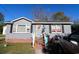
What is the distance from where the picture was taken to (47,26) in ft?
22.3

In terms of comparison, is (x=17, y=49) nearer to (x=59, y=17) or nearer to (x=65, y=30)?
(x=65, y=30)

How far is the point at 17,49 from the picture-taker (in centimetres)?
600

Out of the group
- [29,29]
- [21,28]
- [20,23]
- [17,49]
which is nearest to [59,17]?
[29,29]

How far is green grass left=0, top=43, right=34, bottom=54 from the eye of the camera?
5844 mm

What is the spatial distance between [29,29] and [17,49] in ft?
4.14

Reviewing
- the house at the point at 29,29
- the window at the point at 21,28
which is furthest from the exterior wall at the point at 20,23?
the window at the point at 21,28

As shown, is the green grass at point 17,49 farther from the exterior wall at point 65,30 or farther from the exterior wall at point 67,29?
the exterior wall at point 67,29

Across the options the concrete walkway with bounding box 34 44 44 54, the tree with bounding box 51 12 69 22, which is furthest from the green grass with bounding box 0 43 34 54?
the tree with bounding box 51 12 69 22

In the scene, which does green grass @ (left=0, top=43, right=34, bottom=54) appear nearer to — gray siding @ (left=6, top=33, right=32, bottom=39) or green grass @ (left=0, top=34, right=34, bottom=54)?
green grass @ (left=0, top=34, right=34, bottom=54)

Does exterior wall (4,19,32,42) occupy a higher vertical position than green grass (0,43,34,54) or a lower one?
higher

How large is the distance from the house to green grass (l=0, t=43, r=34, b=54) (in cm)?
31
